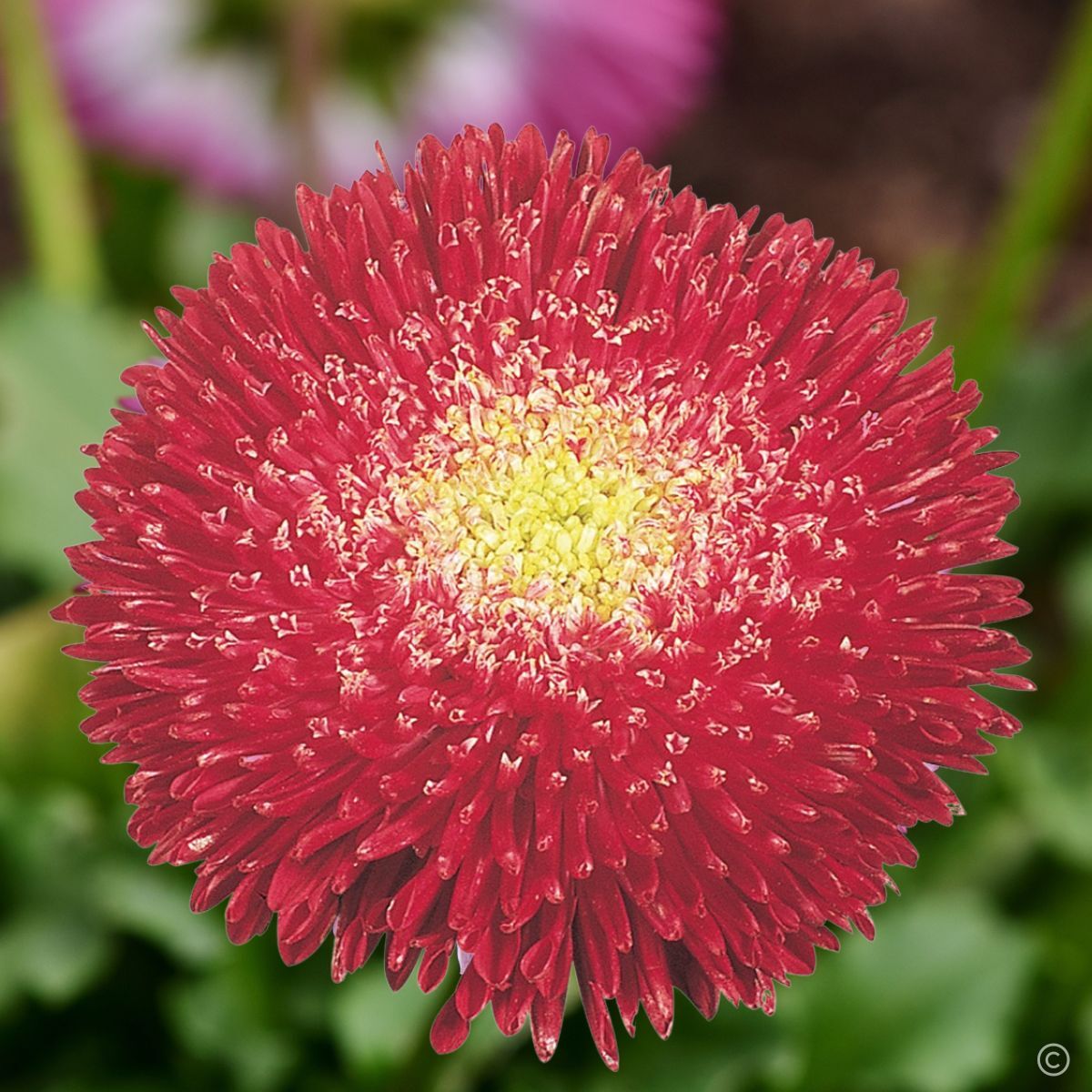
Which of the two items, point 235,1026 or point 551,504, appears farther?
point 235,1026

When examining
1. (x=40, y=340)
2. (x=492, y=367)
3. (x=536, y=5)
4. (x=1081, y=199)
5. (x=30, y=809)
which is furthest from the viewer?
(x=1081, y=199)

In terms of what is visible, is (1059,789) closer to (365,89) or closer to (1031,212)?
(1031,212)

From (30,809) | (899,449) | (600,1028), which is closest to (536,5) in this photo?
(30,809)

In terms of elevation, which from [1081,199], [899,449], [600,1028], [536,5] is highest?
[536,5]

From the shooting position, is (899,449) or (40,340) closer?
(899,449)

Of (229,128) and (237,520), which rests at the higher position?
(229,128)

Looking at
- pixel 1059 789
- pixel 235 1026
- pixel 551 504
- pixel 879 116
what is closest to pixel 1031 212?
pixel 1059 789

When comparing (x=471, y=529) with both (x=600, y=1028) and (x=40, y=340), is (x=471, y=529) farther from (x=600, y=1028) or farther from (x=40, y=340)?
(x=40, y=340)

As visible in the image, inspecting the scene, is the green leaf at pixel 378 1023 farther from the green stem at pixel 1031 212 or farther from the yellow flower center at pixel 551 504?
the green stem at pixel 1031 212
